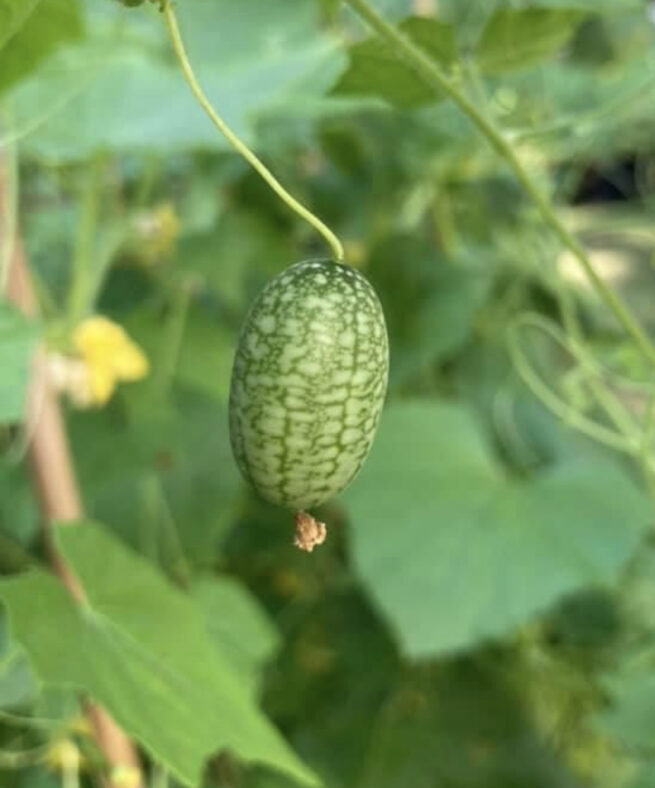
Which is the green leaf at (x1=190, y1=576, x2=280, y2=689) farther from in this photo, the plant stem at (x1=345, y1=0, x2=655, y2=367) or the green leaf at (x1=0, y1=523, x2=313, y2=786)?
the plant stem at (x1=345, y1=0, x2=655, y2=367)

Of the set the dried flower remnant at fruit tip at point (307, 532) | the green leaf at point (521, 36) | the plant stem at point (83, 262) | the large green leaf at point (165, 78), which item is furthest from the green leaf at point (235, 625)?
the dried flower remnant at fruit tip at point (307, 532)

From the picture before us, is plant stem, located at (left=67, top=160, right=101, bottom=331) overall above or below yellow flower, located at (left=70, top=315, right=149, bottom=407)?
above

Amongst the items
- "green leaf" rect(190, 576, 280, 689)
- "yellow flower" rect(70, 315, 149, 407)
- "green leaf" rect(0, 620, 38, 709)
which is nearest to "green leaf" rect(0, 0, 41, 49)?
"green leaf" rect(0, 620, 38, 709)

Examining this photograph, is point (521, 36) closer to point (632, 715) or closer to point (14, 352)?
point (14, 352)

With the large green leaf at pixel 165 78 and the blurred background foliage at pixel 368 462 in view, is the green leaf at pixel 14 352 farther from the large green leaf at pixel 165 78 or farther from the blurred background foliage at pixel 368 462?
the large green leaf at pixel 165 78

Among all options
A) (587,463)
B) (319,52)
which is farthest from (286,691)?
(319,52)

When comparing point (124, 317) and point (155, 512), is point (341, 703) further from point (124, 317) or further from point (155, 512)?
point (124, 317)

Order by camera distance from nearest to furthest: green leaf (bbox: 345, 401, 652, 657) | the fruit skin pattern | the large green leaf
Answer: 1. the fruit skin pattern
2. the large green leaf
3. green leaf (bbox: 345, 401, 652, 657)
